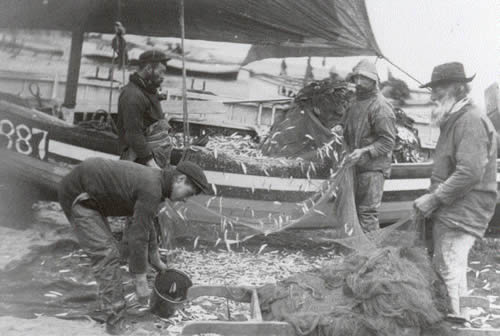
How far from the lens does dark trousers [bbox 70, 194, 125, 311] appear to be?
3756 mm

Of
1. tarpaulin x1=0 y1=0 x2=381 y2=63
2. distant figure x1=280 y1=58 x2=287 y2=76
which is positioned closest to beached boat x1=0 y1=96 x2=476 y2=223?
tarpaulin x1=0 y1=0 x2=381 y2=63

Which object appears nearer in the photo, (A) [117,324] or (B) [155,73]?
(A) [117,324]

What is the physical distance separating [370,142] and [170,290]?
2.85 m

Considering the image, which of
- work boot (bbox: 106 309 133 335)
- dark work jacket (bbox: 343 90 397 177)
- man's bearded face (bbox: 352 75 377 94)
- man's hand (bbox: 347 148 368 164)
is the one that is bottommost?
work boot (bbox: 106 309 133 335)

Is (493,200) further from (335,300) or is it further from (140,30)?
(140,30)

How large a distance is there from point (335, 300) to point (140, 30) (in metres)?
5.60

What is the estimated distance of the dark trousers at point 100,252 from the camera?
3756 millimetres

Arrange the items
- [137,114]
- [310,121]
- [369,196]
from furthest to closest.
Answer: [310,121] < [369,196] < [137,114]

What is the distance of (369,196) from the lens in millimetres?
5629

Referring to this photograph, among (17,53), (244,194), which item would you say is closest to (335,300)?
(244,194)

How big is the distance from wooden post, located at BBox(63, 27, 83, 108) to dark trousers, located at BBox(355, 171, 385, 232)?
4098 mm

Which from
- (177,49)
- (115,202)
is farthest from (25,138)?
(177,49)

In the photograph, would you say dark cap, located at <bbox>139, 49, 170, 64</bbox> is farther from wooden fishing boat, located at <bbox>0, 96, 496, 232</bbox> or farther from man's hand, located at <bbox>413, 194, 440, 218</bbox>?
man's hand, located at <bbox>413, 194, 440, 218</bbox>

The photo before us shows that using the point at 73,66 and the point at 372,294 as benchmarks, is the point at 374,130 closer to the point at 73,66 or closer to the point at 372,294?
the point at 372,294
